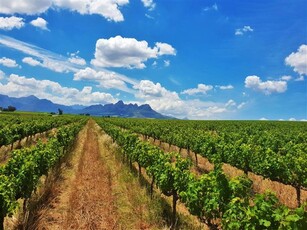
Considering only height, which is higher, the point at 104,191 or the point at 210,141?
the point at 210,141

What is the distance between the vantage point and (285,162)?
1662 centimetres

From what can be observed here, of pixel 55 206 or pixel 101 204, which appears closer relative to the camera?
pixel 55 206

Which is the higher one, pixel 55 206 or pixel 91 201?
pixel 91 201

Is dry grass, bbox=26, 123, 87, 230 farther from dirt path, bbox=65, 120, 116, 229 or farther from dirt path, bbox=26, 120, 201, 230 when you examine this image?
dirt path, bbox=65, 120, 116, 229

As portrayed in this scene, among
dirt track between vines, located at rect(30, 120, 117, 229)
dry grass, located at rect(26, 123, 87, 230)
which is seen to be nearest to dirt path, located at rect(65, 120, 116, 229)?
dirt track between vines, located at rect(30, 120, 117, 229)

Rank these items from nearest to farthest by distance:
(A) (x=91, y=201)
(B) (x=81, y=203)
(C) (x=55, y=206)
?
A: (C) (x=55, y=206)
(B) (x=81, y=203)
(A) (x=91, y=201)

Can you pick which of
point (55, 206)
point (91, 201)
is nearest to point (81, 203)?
point (91, 201)

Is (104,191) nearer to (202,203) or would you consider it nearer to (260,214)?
(202,203)

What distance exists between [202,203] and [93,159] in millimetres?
16796

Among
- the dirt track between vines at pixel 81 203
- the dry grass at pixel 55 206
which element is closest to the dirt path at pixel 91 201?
the dirt track between vines at pixel 81 203

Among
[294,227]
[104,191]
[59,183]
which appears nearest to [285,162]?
[104,191]

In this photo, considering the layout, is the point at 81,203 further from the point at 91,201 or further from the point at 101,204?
the point at 101,204

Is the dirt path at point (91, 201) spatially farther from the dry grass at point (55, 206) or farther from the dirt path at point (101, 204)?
the dry grass at point (55, 206)

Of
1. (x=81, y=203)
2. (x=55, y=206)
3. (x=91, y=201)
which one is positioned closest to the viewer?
(x=55, y=206)
